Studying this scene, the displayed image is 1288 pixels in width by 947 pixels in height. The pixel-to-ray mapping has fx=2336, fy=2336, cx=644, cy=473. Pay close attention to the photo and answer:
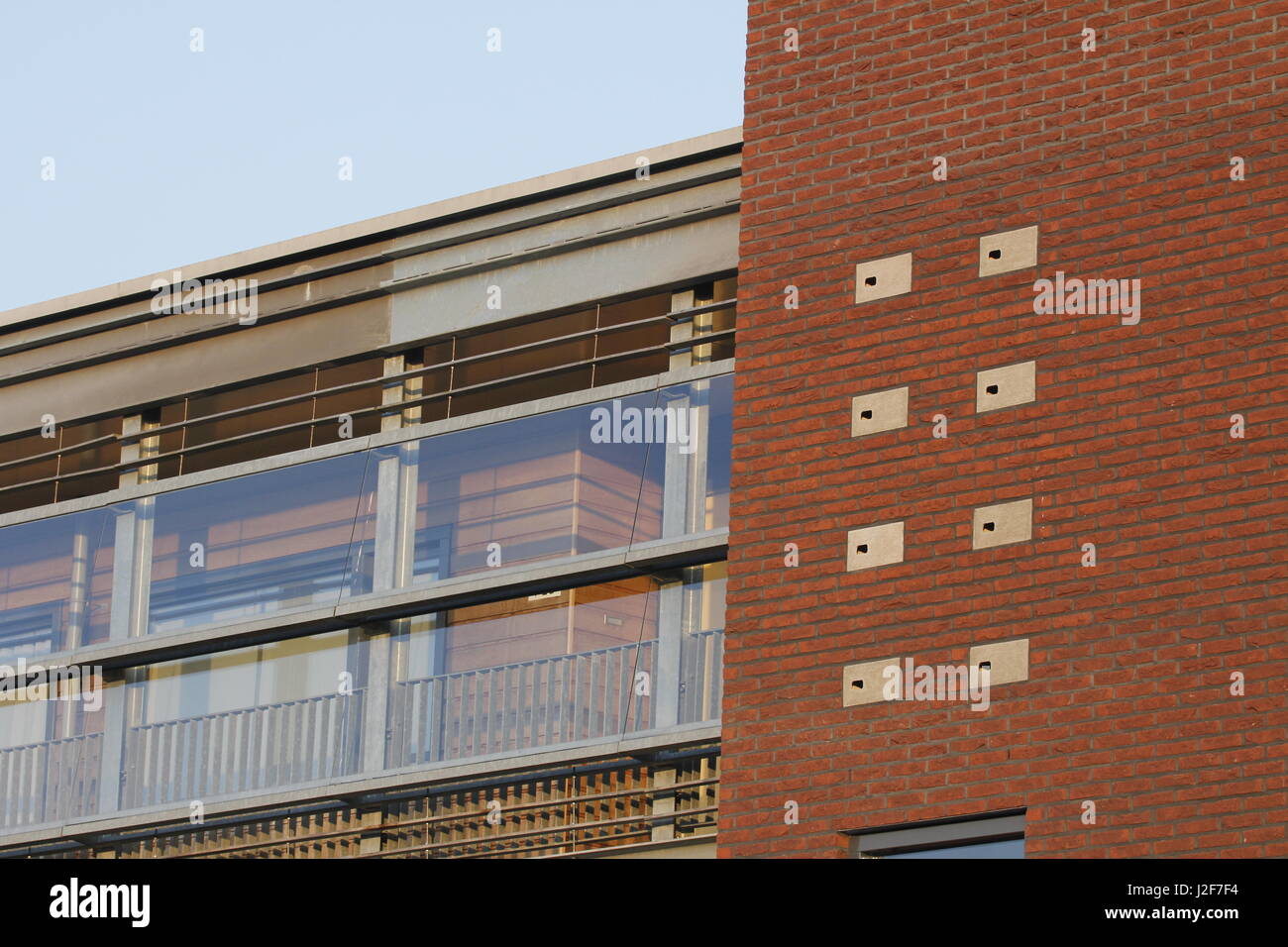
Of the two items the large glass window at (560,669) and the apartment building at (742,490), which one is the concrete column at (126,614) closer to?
the apartment building at (742,490)

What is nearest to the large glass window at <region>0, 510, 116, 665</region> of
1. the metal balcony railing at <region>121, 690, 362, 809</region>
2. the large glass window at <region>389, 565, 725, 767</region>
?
the metal balcony railing at <region>121, 690, 362, 809</region>

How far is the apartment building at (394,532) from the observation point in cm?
1819

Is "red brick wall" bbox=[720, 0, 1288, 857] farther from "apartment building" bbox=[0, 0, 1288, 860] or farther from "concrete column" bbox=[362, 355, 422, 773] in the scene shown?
"concrete column" bbox=[362, 355, 422, 773]

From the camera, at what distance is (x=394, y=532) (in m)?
19.6

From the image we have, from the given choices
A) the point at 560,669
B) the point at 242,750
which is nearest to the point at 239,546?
the point at 242,750

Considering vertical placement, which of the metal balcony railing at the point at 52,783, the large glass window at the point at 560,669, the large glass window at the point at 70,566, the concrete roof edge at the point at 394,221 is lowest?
the metal balcony railing at the point at 52,783

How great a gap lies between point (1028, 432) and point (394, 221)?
7152mm

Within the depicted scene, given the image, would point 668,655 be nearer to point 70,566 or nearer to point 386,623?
point 386,623

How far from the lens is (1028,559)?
14.4 meters

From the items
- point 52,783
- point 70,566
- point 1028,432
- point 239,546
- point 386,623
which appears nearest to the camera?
point 1028,432

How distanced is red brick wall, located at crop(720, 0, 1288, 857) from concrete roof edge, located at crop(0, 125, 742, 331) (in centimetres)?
209

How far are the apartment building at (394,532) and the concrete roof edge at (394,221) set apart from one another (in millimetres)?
26

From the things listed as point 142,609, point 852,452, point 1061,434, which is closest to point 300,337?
point 142,609

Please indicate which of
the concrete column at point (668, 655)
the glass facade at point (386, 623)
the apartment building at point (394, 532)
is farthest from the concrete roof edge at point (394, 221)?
the concrete column at point (668, 655)
